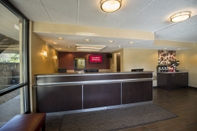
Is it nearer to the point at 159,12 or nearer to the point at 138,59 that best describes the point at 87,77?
the point at 159,12

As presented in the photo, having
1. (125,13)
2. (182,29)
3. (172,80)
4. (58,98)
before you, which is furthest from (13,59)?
(172,80)

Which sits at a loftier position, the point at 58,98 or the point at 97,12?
the point at 97,12

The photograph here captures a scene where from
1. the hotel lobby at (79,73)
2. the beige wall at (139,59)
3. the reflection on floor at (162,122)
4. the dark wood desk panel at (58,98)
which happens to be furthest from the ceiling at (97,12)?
the beige wall at (139,59)

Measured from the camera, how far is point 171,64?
6016 mm

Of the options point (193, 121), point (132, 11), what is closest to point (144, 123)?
point (193, 121)

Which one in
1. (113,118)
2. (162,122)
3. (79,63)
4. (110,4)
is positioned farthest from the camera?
(79,63)

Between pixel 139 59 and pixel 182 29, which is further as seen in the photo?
pixel 139 59

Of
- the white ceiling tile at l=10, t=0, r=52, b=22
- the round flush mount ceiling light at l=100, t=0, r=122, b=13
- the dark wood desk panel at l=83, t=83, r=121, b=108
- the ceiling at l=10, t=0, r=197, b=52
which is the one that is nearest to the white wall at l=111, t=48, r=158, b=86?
the dark wood desk panel at l=83, t=83, r=121, b=108

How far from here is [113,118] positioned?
2.45 meters

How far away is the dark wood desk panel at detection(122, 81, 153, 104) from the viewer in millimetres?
3166

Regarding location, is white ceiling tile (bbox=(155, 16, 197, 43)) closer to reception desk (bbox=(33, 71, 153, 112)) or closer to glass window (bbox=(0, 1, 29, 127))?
reception desk (bbox=(33, 71, 153, 112))

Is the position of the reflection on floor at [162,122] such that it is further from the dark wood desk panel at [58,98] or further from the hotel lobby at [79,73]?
the dark wood desk panel at [58,98]

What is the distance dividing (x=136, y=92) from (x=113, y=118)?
1.35 meters

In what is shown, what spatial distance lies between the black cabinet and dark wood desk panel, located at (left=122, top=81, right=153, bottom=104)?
8.31 feet
